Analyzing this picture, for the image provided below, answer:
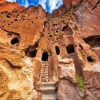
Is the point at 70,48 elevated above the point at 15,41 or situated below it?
below

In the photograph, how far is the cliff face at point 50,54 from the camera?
36.2ft

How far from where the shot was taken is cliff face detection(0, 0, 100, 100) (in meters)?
11.0

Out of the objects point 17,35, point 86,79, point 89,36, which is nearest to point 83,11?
point 89,36

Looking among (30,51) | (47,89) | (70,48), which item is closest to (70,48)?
(70,48)

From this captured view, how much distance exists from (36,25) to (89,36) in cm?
531

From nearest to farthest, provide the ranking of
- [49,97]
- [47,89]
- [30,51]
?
[49,97] < [47,89] < [30,51]

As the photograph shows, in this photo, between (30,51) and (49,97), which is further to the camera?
(30,51)

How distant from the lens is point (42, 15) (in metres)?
21.3

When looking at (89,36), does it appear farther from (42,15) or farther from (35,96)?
(35,96)

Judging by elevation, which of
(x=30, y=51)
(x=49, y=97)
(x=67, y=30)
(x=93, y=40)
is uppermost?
(x=67, y=30)

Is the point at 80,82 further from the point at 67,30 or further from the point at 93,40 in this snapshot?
the point at 93,40

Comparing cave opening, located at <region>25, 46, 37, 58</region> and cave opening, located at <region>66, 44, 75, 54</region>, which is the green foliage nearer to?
cave opening, located at <region>66, 44, 75, 54</region>

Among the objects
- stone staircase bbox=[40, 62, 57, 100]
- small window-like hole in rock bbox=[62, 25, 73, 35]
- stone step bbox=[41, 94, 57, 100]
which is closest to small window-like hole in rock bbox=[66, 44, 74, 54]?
small window-like hole in rock bbox=[62, 25, 73, 35]

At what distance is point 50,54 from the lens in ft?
55.0
